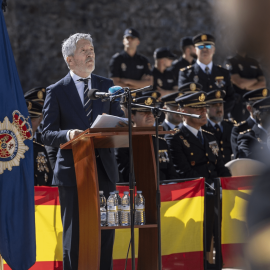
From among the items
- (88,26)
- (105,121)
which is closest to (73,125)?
(105,121)

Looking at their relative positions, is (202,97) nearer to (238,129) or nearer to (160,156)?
(238,129)

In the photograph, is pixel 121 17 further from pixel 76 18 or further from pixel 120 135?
pixel 120 135

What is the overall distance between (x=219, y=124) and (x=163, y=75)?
2184mm

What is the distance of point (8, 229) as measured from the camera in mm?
3566

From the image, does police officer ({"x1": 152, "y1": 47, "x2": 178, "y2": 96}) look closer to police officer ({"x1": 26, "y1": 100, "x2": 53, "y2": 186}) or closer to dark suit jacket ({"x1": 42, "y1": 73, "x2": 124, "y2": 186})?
police officer ({"x1": 26, "y1": 100, "x2": 53, "y2": 186})

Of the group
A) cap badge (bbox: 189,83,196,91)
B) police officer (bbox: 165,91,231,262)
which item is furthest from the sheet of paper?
cap badge (bbox: 189,83,196,91)

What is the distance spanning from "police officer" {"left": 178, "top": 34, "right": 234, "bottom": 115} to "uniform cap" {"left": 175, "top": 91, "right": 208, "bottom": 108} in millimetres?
1612

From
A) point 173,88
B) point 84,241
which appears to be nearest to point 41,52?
point 173,88

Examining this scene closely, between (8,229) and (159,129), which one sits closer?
(159,129)

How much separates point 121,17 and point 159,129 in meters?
8.26

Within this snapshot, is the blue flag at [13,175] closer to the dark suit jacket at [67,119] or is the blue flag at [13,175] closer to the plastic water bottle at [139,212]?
the dark suit jacket at [67,119]

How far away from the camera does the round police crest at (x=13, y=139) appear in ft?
11.7

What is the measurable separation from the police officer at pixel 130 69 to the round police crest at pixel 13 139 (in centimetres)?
504

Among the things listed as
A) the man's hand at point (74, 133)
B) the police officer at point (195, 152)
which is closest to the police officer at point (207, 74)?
the police officer at point (195, 152)
